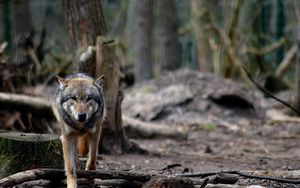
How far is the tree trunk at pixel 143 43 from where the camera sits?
18.9 metres

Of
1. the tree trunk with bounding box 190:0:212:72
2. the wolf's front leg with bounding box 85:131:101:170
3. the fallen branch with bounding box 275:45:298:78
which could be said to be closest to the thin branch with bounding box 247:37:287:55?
the fallen branch with bounding box 275:45:298:78

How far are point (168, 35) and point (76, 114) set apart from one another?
13.8 metres

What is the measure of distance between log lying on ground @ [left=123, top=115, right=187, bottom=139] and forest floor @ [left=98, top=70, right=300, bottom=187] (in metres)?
0.10

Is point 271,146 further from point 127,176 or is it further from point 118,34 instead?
point 118,34

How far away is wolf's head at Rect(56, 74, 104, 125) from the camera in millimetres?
5867

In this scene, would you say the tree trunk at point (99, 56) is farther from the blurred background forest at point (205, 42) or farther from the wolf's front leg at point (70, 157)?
the blurred background forest at point (205, 42)

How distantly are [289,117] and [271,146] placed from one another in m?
3.37

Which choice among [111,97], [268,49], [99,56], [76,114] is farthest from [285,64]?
[76,114]

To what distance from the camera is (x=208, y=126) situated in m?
14.4

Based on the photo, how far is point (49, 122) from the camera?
10469 millimetres

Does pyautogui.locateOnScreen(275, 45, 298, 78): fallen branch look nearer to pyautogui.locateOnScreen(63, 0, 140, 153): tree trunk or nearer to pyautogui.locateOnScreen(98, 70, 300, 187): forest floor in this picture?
A: pyautogui.locateOnScreen(98, 70, 300, 187): forest floor

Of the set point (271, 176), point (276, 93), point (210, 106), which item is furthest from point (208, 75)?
point (271, 176)

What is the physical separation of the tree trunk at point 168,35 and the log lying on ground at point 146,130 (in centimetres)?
741

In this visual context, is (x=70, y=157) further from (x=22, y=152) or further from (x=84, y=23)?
(x=84, y=23)
